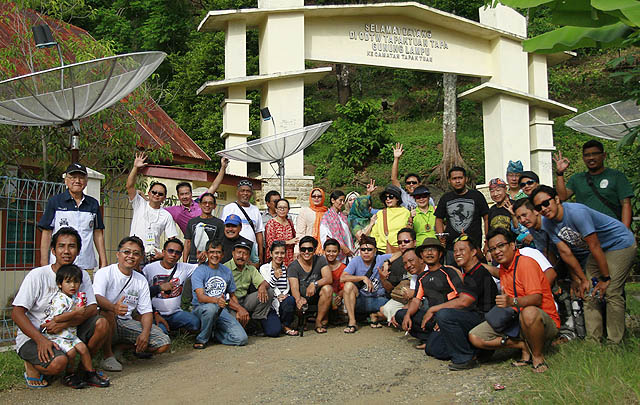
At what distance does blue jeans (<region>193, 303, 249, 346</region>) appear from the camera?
6.88 meters

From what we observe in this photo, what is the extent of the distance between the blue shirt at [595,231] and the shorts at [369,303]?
2.64m

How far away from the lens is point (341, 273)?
8047 millimetres

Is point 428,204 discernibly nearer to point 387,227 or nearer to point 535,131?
point 387,227

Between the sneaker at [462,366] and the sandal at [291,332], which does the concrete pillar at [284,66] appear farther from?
the sneaker at [462,366]

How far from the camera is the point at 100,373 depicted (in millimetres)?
5559

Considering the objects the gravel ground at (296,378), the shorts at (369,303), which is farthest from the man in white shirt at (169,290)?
the shorts at (369,303)

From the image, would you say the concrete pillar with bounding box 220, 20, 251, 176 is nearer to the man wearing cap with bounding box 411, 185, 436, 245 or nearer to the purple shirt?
the purple shirt

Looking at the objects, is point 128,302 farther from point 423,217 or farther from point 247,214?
point 423,217

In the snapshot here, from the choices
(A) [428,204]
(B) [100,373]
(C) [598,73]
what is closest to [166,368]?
(B) [100,373]

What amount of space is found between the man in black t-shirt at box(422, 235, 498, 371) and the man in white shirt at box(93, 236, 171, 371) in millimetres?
2817

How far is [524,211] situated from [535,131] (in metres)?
10.2

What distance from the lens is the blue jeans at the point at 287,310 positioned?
7.59 meters

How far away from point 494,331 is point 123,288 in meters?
3.65

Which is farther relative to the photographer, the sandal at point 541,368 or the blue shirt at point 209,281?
the blue shirt at point 209,281
